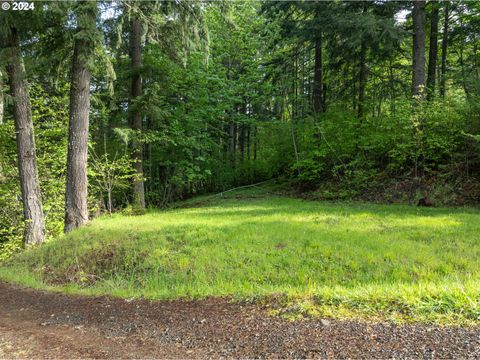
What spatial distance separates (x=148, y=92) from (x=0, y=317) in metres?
8.78

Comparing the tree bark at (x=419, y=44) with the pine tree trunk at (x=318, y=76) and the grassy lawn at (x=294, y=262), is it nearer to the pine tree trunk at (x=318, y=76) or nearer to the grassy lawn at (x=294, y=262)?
the pine tree trunk at (x=318, y=76)

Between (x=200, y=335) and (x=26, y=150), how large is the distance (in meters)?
8.16

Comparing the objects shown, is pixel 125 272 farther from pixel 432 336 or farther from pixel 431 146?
pixel 431 146

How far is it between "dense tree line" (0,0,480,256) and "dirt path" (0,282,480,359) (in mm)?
5586

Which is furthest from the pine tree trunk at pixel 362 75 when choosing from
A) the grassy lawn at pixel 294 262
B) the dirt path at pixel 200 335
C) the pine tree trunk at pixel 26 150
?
the dirt path at pixel 200 335

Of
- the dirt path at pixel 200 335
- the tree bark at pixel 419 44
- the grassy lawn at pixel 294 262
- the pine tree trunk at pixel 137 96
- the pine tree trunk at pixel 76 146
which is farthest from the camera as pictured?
the pine tree trunk at pixel 137 96

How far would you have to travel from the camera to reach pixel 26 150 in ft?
30.0

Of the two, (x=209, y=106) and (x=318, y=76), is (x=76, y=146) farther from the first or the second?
(x=318, y=76)

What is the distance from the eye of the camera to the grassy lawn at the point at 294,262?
12.5ft

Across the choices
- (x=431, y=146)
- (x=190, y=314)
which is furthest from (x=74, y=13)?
(x=431, y=146)

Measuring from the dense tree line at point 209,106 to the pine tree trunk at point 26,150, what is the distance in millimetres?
30

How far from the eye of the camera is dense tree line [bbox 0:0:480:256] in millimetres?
9258

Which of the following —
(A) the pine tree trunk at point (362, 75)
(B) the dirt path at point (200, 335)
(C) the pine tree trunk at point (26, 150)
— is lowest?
(B) the dirt path at point (200, 335)

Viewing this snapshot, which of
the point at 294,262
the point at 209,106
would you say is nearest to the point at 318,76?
the point at 209,106
